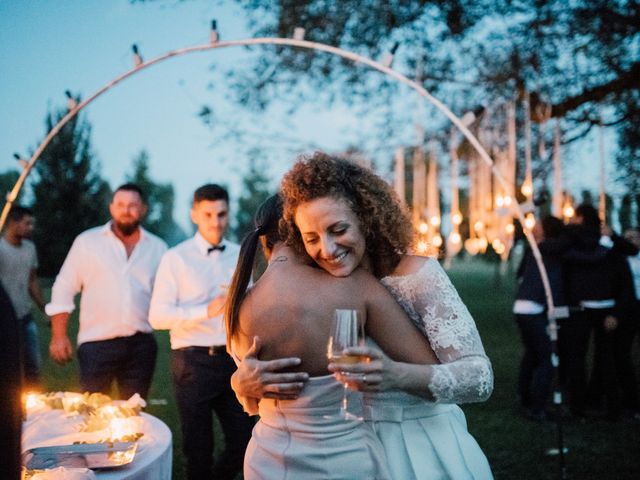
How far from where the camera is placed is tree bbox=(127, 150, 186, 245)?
56.0m

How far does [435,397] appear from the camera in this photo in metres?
1.88

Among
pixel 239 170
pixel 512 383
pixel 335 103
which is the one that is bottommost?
pixel 512 383

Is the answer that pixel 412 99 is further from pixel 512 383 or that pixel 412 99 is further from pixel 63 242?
pixel 63 242

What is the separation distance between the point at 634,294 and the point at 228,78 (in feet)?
25.2

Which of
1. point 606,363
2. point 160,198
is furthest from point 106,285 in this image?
point 160,198

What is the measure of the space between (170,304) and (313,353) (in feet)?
8.06

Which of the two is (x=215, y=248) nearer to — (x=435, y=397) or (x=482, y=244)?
(x=435, y=397)

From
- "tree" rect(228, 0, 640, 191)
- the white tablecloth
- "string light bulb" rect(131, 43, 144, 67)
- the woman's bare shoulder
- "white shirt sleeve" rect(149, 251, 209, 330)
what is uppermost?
"tree" rect(228, 0, 640, 191)

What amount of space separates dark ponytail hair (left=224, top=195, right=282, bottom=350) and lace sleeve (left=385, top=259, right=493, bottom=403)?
47 cm

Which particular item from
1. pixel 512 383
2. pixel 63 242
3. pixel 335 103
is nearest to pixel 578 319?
pixel 512 383

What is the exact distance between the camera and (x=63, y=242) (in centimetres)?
3144

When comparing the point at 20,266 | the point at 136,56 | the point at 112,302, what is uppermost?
the point at 136,56

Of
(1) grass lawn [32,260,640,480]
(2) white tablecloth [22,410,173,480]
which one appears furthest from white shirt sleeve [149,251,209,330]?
(1) grass lawn [32,260,640,480]

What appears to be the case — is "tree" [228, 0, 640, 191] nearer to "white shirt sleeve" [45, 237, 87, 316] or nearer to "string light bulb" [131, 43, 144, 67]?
"string light bulb" [131, 43, 144, 67]
